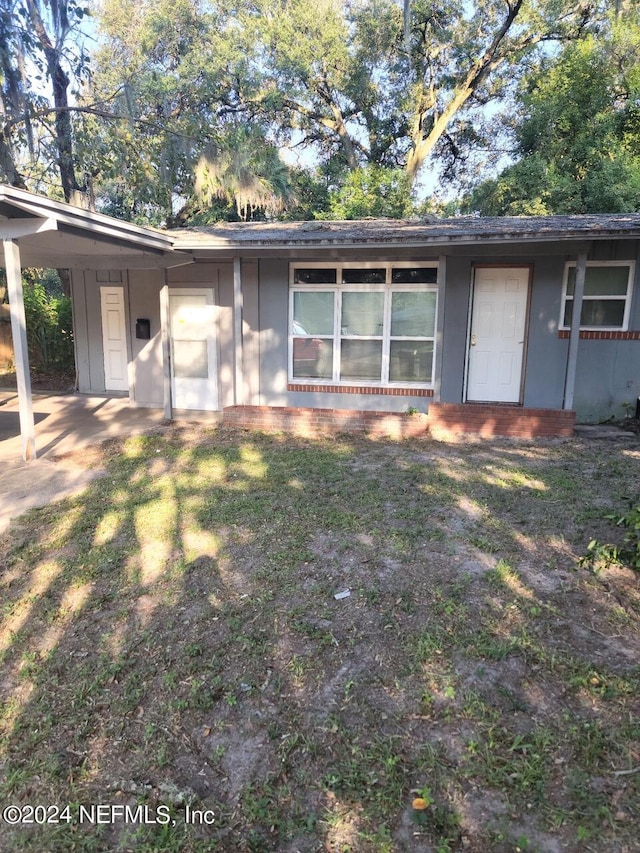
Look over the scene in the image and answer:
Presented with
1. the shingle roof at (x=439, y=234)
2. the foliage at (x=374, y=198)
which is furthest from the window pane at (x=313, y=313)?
the foliage at (x=374, y=198)

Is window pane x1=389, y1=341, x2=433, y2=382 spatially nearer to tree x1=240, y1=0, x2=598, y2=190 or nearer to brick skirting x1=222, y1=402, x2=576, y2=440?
brick skirting x1=222, y1=402, x2=576, y2=440

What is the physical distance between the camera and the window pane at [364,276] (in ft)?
27.4

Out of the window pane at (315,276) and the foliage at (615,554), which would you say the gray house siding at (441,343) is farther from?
the foliage at (615,554)

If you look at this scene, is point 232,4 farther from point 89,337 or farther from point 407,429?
point 407,429

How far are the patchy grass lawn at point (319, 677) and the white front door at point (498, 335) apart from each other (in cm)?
373

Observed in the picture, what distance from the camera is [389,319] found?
8406 millimetres

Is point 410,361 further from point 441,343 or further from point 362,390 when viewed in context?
point 362,390

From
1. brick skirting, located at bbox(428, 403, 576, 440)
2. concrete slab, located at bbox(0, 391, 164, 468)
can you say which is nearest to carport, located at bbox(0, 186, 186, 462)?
concrete slab, located at bbox(0, 391, 164, 468)

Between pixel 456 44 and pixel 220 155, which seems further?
pixel 456 44

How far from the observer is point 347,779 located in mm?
2057

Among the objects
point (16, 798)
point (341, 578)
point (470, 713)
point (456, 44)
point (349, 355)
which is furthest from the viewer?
point (456, 44)

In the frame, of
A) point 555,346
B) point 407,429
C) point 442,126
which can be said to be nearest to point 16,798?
point 407,429

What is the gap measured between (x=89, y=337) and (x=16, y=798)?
9536 mm

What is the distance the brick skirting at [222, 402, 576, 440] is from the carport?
2614mm
